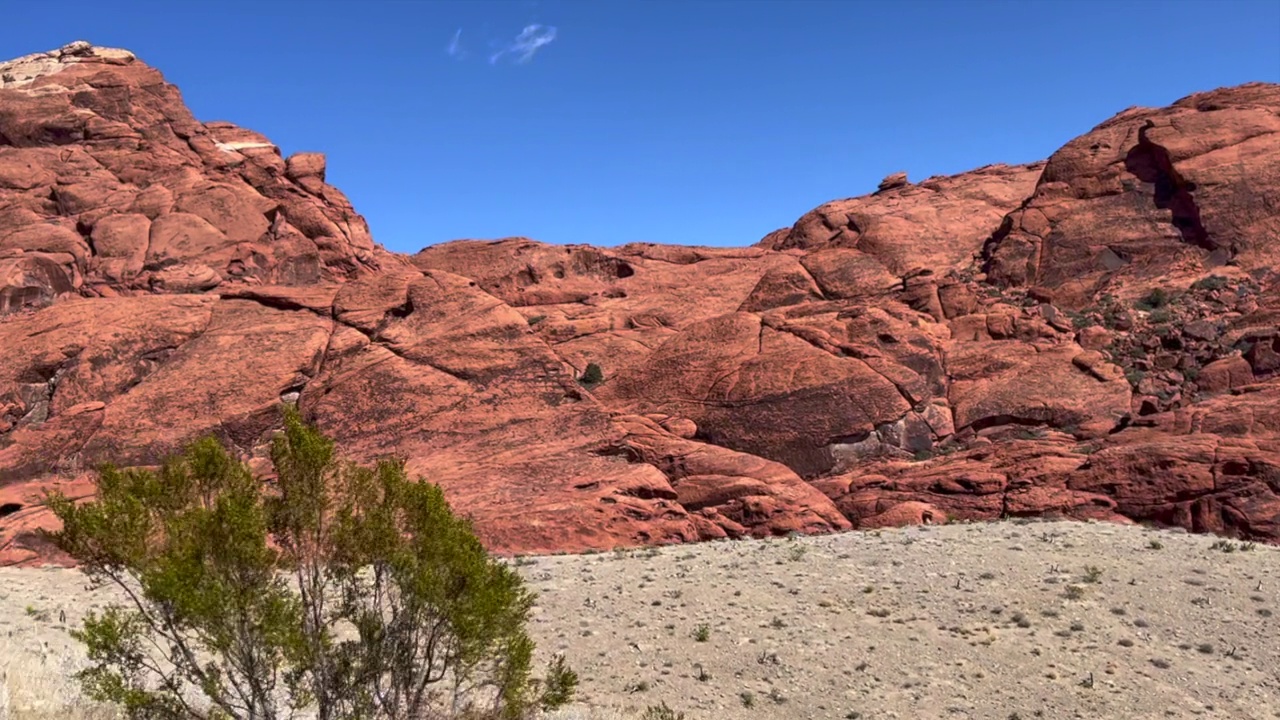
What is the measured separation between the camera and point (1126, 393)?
27.4 m

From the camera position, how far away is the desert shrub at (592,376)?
3522 cm

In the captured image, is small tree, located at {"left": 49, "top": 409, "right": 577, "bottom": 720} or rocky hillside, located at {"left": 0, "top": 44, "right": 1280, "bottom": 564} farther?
rocky hillside, located at {"left": 0, "top": 44, "right": 1280, "bottom": 564}

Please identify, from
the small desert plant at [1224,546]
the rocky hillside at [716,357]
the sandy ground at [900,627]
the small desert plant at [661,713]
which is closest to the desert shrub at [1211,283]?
the rocky hillside at [716,357]

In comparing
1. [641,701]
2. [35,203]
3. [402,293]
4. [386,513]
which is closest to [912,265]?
[402,293]

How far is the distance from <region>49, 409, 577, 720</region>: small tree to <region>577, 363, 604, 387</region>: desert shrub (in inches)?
907

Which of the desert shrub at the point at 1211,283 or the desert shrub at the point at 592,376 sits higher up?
the desert shrub at the point at 1211,283

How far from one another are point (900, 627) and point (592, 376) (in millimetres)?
21099

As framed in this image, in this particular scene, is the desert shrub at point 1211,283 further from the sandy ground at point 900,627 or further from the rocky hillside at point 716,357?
the sandy ground at point 900,627

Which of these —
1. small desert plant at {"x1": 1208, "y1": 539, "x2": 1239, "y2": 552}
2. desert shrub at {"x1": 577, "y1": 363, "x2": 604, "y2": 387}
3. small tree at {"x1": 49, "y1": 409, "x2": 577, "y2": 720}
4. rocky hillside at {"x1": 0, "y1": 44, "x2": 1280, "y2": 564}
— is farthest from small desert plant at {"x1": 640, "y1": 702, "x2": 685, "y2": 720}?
desert shrub at {"x1": 577, "y1": 363, "x2": 604, "y2": 387}

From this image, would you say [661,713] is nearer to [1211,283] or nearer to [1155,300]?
[1155,300]

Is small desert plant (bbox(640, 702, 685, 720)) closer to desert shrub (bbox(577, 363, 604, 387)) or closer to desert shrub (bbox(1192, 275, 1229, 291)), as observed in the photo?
desert shrub (bbox(577, 363, 604, 387))

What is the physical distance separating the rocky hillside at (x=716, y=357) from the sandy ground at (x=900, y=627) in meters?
3.28

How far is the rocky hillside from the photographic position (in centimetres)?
2428

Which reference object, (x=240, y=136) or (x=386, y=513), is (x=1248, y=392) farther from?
(x=240, y=136)
